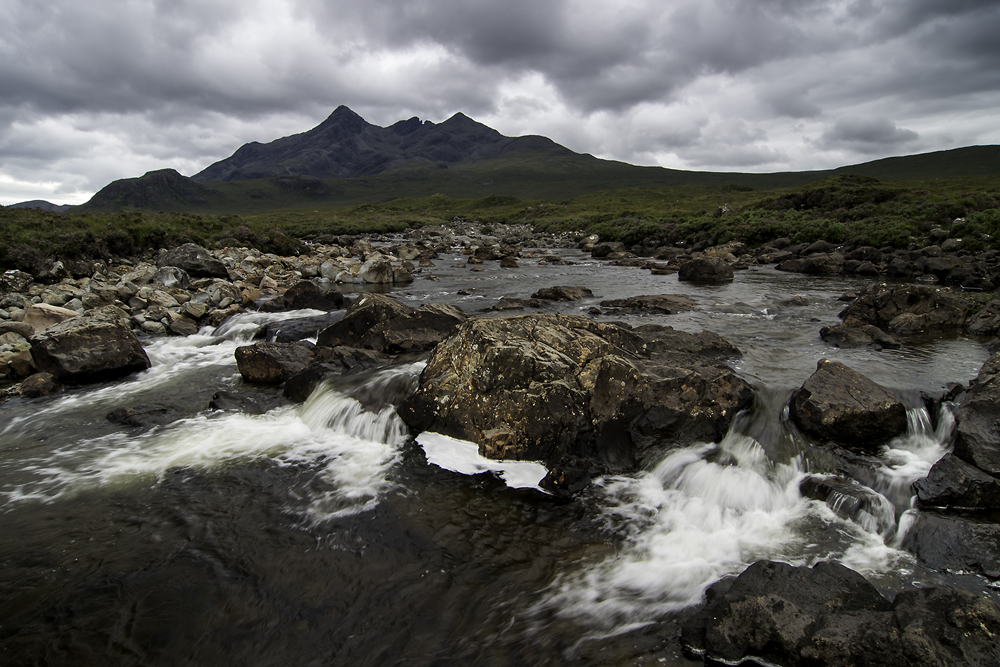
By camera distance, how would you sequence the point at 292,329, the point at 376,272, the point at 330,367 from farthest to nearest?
the point at 376,272 < the point at 292,329 < the point at 330,367

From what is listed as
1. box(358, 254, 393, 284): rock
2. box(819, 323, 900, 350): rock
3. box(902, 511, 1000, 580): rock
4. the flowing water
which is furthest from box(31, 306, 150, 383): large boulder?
box(819, 323, 900, 350): rock

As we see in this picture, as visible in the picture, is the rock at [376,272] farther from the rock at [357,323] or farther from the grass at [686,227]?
the rock at [357,323]

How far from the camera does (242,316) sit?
52.1ft

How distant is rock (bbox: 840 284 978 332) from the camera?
41.3 ft

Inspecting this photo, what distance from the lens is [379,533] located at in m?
5.94

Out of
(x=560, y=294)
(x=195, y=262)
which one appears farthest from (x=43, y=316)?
(x=560, y=294)

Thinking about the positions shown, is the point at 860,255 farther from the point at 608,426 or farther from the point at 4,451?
the point at 4,451

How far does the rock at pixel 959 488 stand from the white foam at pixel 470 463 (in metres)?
4.67

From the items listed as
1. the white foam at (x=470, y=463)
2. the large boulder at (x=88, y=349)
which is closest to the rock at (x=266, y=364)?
the large boulder at (x=88, y=349)

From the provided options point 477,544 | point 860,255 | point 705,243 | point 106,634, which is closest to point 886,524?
point 477,544

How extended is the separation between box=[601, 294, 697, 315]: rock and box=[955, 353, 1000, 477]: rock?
9592 mm

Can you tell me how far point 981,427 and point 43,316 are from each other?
20.1 metres

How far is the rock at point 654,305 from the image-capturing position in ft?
54.1

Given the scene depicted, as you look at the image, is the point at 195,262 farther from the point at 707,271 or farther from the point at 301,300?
the point at 707,271
